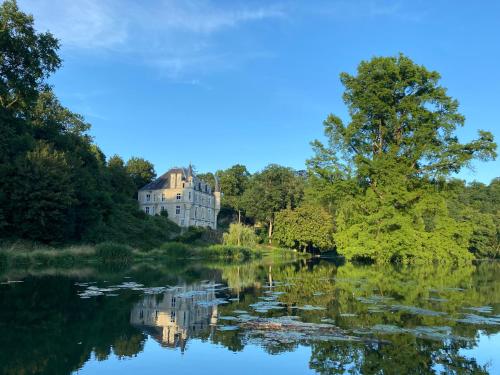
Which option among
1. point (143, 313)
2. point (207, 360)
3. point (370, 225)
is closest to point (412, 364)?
point (207, 360)

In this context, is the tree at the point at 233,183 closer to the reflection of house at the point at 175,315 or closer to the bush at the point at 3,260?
the bush at the point at 3,260

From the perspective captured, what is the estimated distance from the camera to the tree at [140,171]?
77375mm

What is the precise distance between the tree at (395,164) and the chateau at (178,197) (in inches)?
1456

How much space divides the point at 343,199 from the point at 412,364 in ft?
95.0

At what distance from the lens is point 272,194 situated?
74188mm

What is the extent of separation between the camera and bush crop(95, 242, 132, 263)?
32.5m

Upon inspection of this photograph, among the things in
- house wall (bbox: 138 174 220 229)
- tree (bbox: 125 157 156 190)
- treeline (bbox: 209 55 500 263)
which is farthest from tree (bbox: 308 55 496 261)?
tree (bbox: 125 157 156 190)

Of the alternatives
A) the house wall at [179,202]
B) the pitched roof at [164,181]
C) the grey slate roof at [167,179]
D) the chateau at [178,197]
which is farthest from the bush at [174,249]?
the pitched roof at [164,181]

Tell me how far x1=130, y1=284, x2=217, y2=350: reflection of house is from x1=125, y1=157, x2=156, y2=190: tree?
65.2 metres

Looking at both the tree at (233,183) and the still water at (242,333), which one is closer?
the still water at (242,333)

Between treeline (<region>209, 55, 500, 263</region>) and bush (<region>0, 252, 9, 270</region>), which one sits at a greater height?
treeline (<region>209, 55, 500, 263</region>)

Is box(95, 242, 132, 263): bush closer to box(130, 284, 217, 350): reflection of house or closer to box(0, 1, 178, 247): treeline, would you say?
box(0, 1, 178, 247): treeline

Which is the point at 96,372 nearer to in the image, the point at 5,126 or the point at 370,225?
the point at 370,225

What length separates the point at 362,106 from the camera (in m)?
34.5
